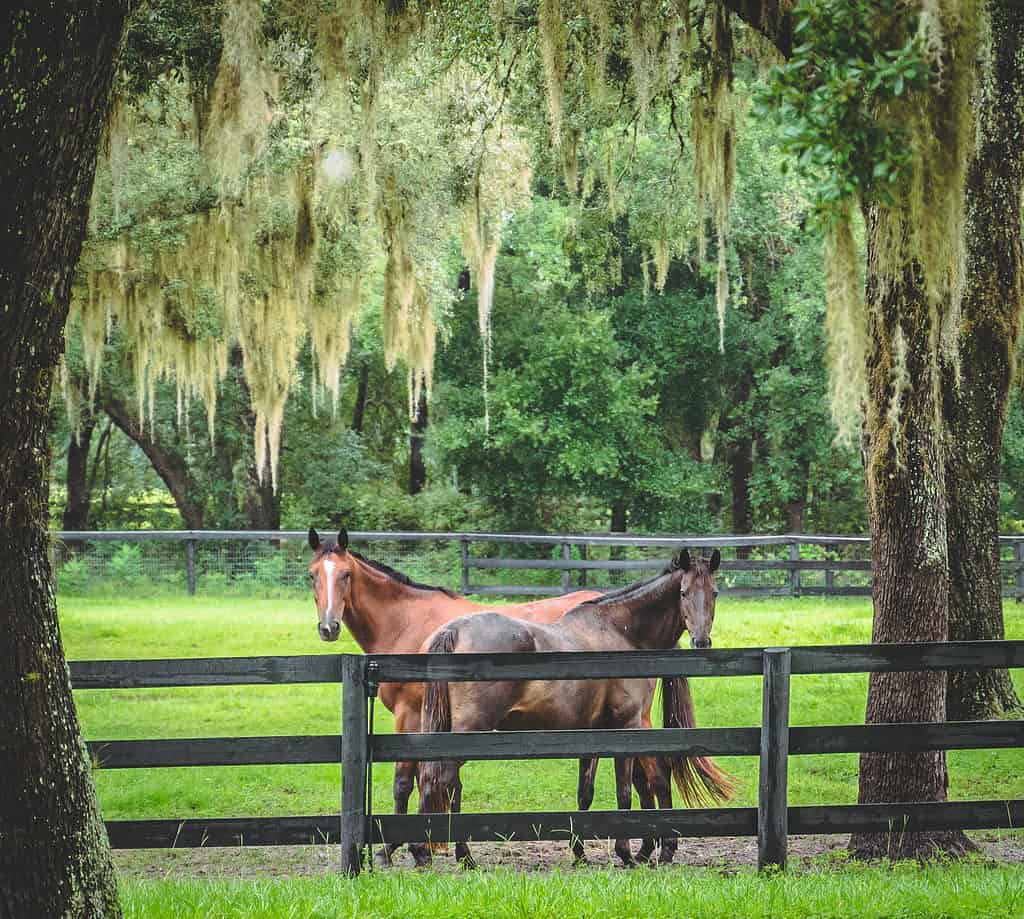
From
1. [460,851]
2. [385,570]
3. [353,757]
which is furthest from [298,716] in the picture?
[353,757]

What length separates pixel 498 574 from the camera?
2556 centimetres

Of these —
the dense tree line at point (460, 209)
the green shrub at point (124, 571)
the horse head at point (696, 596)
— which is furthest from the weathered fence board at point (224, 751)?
the green shrub at point (124, 571)

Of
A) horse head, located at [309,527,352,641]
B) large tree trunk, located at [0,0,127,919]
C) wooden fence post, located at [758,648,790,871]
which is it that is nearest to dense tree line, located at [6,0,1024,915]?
large tree trunk, located at [0,0,127,919]

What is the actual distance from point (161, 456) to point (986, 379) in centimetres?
2118

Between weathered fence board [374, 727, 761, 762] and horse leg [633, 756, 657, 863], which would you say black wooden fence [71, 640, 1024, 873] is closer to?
weathered fence board [374, 727, 761, 762]

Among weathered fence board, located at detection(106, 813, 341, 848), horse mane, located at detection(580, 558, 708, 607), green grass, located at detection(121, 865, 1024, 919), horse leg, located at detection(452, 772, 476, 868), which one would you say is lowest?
horse leg, located at detection(452, 772, 476, 868)

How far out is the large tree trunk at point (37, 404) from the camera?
399 centimetres

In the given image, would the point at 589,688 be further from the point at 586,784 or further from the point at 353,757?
the point at 353,757

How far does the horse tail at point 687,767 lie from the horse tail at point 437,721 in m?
1.36

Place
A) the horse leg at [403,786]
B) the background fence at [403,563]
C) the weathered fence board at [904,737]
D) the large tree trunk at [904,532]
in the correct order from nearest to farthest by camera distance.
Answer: the weathered fence board at [904,737]
the large tree trunk at [904,532]
the horse leg at [403,786]
the background fence at [403,563]

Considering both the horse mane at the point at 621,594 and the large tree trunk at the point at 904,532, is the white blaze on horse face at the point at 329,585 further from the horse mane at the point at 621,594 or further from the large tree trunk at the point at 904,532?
the large tree trunk at the point at 904,532

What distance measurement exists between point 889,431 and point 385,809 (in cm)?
439

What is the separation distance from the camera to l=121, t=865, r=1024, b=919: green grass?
469cm

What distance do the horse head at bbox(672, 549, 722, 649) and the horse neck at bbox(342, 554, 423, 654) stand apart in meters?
2.02
